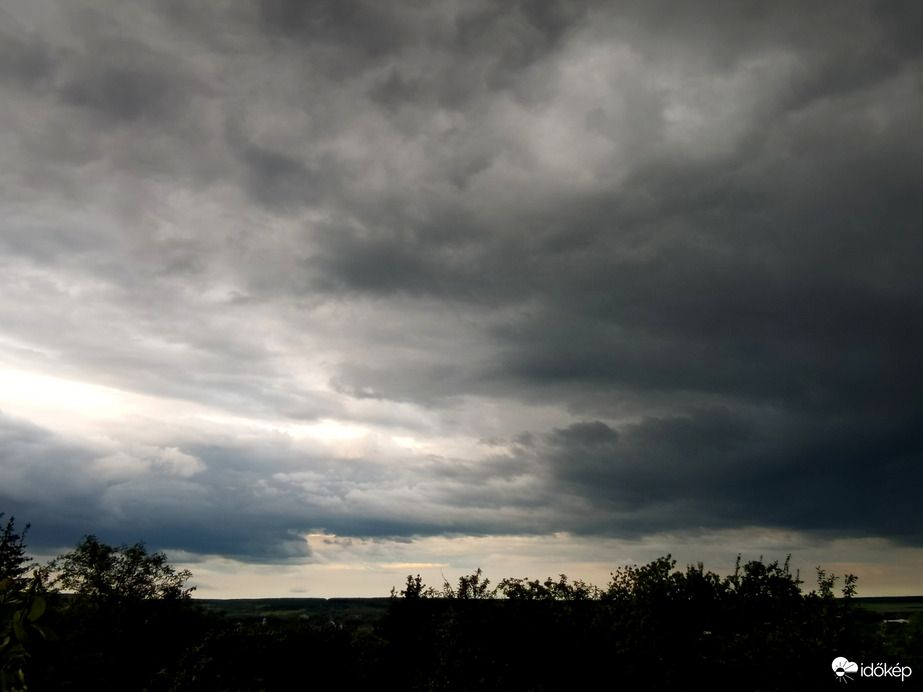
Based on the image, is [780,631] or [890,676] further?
[780,631]

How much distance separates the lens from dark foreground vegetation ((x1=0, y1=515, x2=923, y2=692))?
152 feet

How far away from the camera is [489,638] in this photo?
2010 inches

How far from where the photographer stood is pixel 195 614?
81.9 metres

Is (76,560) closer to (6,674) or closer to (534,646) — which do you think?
(534,646)

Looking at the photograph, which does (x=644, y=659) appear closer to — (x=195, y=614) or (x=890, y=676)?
(x=890, y=676)

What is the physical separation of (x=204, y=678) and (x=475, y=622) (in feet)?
80.7

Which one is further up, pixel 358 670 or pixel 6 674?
pixel 6 674

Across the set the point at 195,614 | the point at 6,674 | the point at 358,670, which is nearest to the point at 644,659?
the point at 358,670

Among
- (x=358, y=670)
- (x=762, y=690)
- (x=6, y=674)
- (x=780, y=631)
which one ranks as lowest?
(x=358, y=670)

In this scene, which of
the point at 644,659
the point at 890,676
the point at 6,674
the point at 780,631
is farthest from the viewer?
the point at 644,659

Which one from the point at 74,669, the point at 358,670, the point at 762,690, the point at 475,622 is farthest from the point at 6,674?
the point at 358,670

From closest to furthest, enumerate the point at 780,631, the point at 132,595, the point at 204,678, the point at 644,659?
the point at 204,678 < the point at 780,631 < the point at 644,659 < the point at 132,595

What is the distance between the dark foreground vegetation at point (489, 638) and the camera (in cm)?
4644

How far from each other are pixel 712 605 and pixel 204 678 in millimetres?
63566
